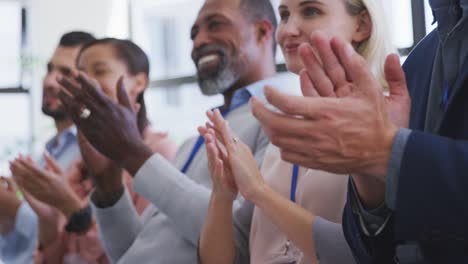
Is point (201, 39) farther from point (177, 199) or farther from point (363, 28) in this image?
point (363, 28)

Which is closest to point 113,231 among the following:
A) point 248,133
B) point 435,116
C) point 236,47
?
point 248,133

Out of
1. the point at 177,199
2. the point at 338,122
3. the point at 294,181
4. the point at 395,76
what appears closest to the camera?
the point at 338,122

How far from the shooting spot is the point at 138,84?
2758mm

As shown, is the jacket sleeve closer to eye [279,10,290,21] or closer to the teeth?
eye [279,10,290,21]

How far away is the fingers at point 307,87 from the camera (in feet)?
2.77

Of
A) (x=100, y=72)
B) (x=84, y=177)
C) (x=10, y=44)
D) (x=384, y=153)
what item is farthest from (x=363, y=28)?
(x=10, y=44)

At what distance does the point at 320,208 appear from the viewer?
132cm

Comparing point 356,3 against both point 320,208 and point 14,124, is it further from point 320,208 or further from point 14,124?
point 14,124

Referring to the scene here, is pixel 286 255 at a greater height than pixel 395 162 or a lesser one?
lesser

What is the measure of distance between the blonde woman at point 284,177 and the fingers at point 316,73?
458 mm

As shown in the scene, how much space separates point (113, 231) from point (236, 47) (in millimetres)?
766

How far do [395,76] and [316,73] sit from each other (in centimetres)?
12

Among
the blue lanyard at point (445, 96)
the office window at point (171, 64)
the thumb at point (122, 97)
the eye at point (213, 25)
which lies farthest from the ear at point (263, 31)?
the office window at point (171, 64)

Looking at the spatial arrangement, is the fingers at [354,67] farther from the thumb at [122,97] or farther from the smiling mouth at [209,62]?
the smiling mouth at [209,62]
